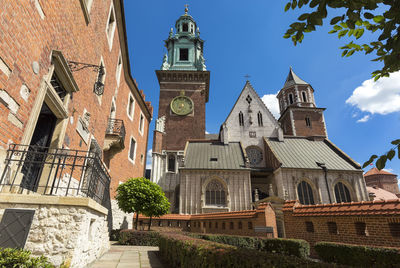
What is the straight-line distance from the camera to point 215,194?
2281 centimetres

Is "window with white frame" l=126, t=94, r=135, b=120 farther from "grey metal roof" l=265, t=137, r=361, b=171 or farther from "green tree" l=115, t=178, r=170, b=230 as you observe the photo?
"grey metal roof" l=265, t=137, r=361, b=171

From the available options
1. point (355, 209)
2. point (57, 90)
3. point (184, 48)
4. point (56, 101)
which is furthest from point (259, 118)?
point (56, 101)

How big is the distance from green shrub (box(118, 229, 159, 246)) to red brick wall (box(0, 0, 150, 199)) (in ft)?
18.9

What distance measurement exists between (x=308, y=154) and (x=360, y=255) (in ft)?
73.0

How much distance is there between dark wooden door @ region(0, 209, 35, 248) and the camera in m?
3.84

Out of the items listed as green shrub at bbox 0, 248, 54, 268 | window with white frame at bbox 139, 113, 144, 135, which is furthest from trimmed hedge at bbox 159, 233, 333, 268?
window with white frame at bbox 139, 113, 144, 135

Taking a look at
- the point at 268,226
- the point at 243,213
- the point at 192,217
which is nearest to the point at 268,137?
the point at 192,217

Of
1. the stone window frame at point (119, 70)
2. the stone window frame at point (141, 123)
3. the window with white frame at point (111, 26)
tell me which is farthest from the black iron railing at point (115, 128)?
the stone window frame at point (141, 123)

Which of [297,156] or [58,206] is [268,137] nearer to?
[297,156]

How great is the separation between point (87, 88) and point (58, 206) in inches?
253

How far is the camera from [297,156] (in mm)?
25750

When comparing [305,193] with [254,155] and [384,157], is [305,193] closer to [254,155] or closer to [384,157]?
[254,155]

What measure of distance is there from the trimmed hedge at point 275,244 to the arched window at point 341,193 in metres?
18.3

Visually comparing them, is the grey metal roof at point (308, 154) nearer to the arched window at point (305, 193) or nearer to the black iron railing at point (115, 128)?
the arched window at point (305, 193)
